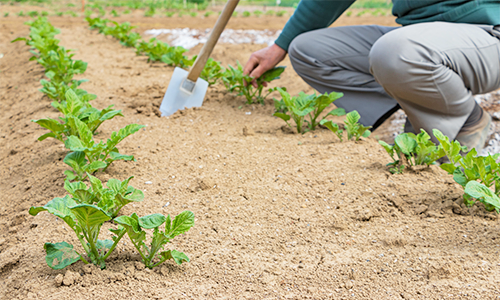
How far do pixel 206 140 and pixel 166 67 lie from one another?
227 centimetres

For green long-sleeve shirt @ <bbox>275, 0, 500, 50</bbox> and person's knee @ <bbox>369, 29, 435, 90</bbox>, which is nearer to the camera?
person's knee @ <bbox>369, 29, 435, 90</bbox>

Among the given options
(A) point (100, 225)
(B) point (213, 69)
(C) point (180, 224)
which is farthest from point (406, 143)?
(B) point (213, 69)

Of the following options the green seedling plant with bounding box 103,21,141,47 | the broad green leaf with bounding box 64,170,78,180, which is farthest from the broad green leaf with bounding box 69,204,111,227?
the green seedling plant with bounding box 103,21,141,47

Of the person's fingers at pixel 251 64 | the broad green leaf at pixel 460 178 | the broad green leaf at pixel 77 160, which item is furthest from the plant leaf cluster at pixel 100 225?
the person's fingers at pixel 251 64

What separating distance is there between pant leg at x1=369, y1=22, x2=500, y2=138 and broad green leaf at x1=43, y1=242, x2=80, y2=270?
1945 millimetres

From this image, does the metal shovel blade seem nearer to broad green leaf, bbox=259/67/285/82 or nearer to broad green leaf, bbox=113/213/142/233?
broad green leaf, bbox=259/67/285/82

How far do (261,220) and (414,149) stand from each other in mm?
918

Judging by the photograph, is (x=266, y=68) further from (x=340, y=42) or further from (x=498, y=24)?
(x=498, y=24)

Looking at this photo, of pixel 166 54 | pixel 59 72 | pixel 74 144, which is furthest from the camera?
pixel 166 54

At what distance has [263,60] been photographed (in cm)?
281

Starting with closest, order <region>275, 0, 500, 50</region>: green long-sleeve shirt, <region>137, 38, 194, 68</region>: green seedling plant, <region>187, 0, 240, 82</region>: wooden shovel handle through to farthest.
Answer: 1. <region>275, 0, 500, 50</region>: green long-sleeve shirt
2. <region>187, 0, 240, 82</region>: wooden shovel handle
3. <region>137, 38, 194, 68</region>: green seedling plant

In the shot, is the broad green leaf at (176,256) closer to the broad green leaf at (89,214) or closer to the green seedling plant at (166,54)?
the broad green leaf at (89,214)

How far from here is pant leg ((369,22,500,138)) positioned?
7.09 feet

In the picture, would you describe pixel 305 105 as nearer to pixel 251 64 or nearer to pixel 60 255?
pixel 251 64
